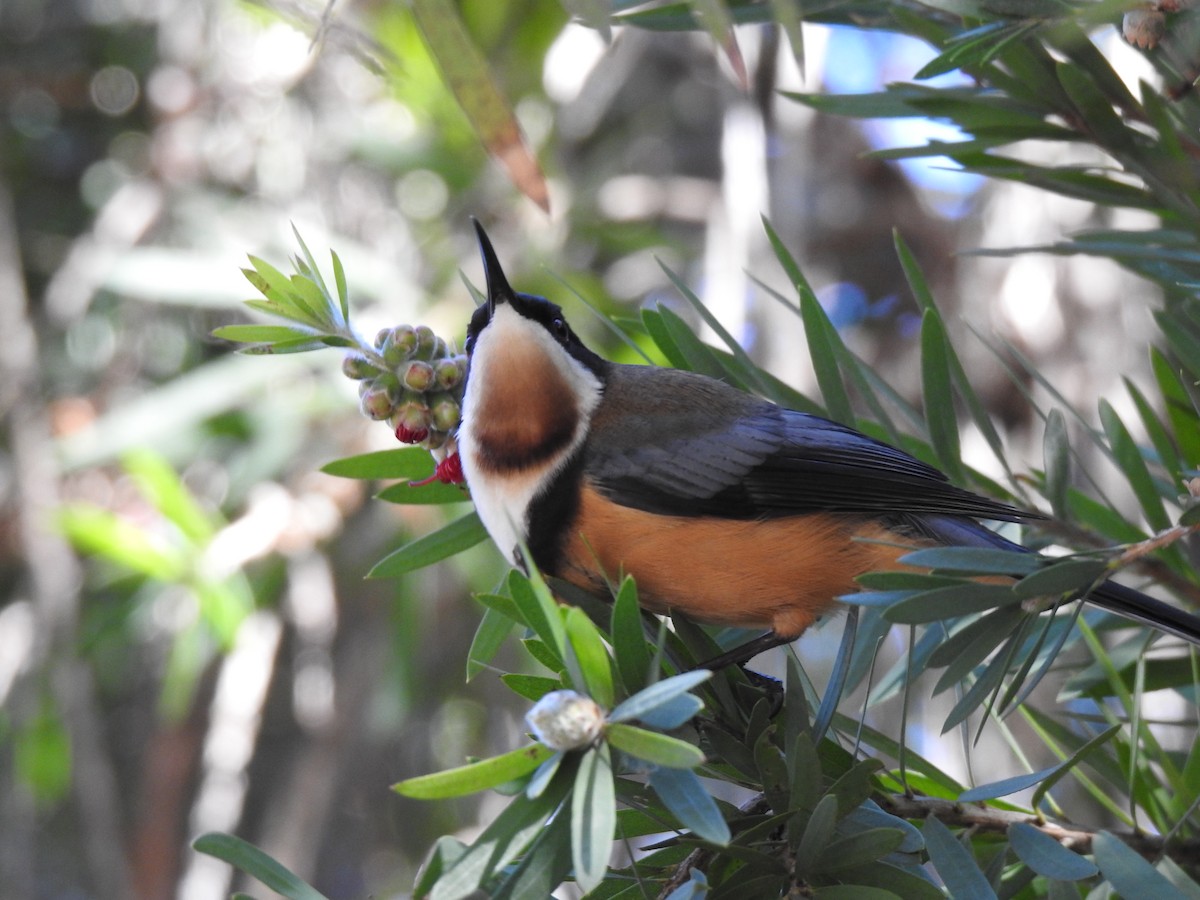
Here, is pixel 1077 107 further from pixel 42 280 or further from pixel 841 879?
pixel 42 280

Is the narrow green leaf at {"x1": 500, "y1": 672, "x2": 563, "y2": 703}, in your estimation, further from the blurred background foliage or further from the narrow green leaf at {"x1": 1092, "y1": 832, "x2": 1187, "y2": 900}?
the blurred background foliage

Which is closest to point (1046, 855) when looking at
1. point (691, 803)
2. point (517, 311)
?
point (691, 803)

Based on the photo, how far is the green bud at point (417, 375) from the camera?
1550 millimetres

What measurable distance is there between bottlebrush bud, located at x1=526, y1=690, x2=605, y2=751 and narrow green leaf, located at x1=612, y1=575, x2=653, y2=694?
0.10m

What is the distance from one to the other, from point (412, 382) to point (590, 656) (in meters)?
0.60

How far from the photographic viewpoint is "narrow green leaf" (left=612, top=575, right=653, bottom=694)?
1135mm

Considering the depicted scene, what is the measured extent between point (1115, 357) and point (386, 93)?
104 inches

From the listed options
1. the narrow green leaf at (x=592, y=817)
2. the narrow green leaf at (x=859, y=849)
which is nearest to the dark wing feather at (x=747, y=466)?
the narrow green leaf at (x=859, y=849)

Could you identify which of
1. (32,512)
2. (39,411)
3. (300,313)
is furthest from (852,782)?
(39,411)

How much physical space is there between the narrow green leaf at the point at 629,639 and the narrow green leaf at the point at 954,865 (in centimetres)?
32

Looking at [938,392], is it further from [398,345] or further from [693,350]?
[398,345]

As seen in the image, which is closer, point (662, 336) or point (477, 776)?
point (477, 776)

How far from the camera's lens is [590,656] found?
1066mm

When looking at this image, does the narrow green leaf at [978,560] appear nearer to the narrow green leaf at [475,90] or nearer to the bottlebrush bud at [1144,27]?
the bottlebrush bud at [1144,27]
